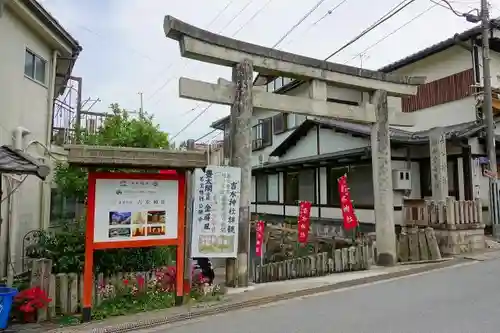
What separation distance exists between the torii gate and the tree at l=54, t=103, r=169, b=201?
3053 millimetres

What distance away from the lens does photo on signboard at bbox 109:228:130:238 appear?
7.17m

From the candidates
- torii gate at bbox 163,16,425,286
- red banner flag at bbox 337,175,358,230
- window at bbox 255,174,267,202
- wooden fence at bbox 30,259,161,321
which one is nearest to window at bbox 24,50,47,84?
torii gate at bbox 163,16,425,286

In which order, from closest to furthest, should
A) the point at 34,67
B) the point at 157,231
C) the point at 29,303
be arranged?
the point at 29,303 → the point at 157,231 → the point at 34,67

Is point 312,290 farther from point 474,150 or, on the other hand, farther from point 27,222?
point 474,150

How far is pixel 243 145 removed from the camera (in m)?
9.25

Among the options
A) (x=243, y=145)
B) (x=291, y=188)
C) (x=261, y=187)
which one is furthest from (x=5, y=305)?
(x=261, y=187)

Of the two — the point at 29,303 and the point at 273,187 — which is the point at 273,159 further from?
the point at 29,303

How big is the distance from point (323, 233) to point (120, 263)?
12.2m

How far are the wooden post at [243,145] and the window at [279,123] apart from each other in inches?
630

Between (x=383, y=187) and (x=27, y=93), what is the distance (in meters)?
10.8

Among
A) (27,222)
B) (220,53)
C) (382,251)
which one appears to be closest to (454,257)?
(382,251)

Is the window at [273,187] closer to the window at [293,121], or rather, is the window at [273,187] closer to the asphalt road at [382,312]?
the window at [293,121]

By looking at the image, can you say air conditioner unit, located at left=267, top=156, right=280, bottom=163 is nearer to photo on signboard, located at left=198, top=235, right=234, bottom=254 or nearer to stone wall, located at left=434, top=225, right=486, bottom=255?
stone wall, located at left=434, top=225, right=486, bottom=255

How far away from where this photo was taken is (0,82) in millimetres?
9984
